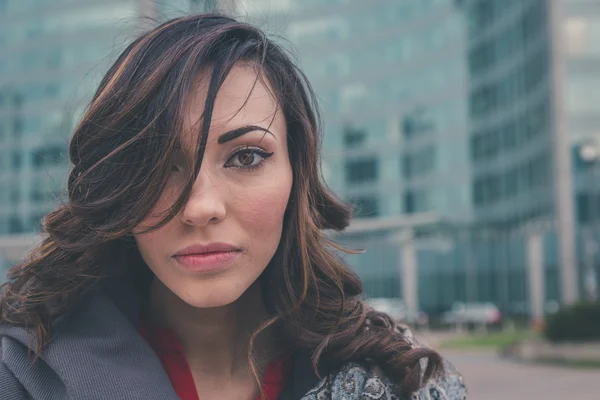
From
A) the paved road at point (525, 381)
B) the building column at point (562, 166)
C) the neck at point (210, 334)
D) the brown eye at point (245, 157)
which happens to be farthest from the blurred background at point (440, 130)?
the brown eye at point (245, 157)

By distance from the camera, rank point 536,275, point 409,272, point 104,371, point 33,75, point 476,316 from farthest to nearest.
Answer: point 33,75
point 409,272
point 476,316
point 536,275
point 104,371

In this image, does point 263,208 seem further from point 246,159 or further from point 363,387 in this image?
point 363,387

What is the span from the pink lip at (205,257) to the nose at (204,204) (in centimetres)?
6

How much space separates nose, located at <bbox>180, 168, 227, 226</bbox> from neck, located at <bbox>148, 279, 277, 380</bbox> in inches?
15.4

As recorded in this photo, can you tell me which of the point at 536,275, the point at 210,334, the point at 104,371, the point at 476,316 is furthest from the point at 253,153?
the point at 536,275

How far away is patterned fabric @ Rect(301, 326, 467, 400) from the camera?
7.30 feet

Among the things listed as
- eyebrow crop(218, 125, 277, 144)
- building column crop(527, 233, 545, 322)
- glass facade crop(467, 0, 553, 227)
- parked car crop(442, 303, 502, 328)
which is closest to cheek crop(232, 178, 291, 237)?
eyebrow crop(218, 125, 277, 144)

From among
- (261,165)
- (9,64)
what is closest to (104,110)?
(261,165)

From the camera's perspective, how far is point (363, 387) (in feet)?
7.36

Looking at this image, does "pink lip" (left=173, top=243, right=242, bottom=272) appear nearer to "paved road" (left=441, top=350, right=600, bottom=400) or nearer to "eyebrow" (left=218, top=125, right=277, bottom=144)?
"eyebrow" (left=218, top=125, right=277, bottom=144)

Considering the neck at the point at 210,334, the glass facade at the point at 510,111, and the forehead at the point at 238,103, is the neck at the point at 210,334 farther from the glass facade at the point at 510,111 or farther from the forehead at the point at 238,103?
the glass facade at the point at 510,111

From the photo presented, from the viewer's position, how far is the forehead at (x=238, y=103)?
214 cm

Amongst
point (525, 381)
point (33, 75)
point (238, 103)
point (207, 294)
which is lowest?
point (525, 381)

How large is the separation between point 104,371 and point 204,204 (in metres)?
0.45
